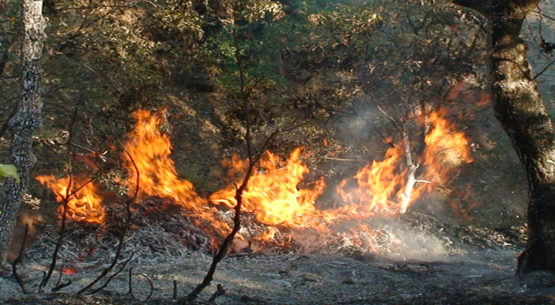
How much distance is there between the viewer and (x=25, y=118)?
6.63 m

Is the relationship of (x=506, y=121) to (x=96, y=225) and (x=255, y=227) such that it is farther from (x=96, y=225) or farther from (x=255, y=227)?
(x=96, y=225)

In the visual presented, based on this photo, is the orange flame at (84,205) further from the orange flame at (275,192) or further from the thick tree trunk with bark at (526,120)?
the thick tree trunk with bark at (526,120)

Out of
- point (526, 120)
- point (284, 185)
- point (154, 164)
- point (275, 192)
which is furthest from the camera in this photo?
point (284, 185)

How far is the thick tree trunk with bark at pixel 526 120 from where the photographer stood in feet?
19.6

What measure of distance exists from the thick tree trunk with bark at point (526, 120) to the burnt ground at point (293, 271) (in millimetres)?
461

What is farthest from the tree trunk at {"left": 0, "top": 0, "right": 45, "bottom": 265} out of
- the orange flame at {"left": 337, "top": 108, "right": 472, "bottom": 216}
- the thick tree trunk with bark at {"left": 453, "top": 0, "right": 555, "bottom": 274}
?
the orange flame at {"left": 337, "top": 108, "right": 472, "bottom": 216}

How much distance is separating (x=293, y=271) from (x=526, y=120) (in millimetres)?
3925

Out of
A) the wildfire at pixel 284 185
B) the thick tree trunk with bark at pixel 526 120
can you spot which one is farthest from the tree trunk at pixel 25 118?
the thick tree trunk with bark at pixel 526 120

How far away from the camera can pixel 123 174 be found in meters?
10.2

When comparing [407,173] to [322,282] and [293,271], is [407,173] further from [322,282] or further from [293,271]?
[322,282]

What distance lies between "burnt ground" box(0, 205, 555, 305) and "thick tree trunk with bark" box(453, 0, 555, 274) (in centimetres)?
46

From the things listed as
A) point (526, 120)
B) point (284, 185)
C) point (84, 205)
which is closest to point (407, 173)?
point (284, 185)

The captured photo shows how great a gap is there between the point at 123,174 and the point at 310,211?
177 inches

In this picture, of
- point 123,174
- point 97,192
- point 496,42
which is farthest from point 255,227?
point 496,42
